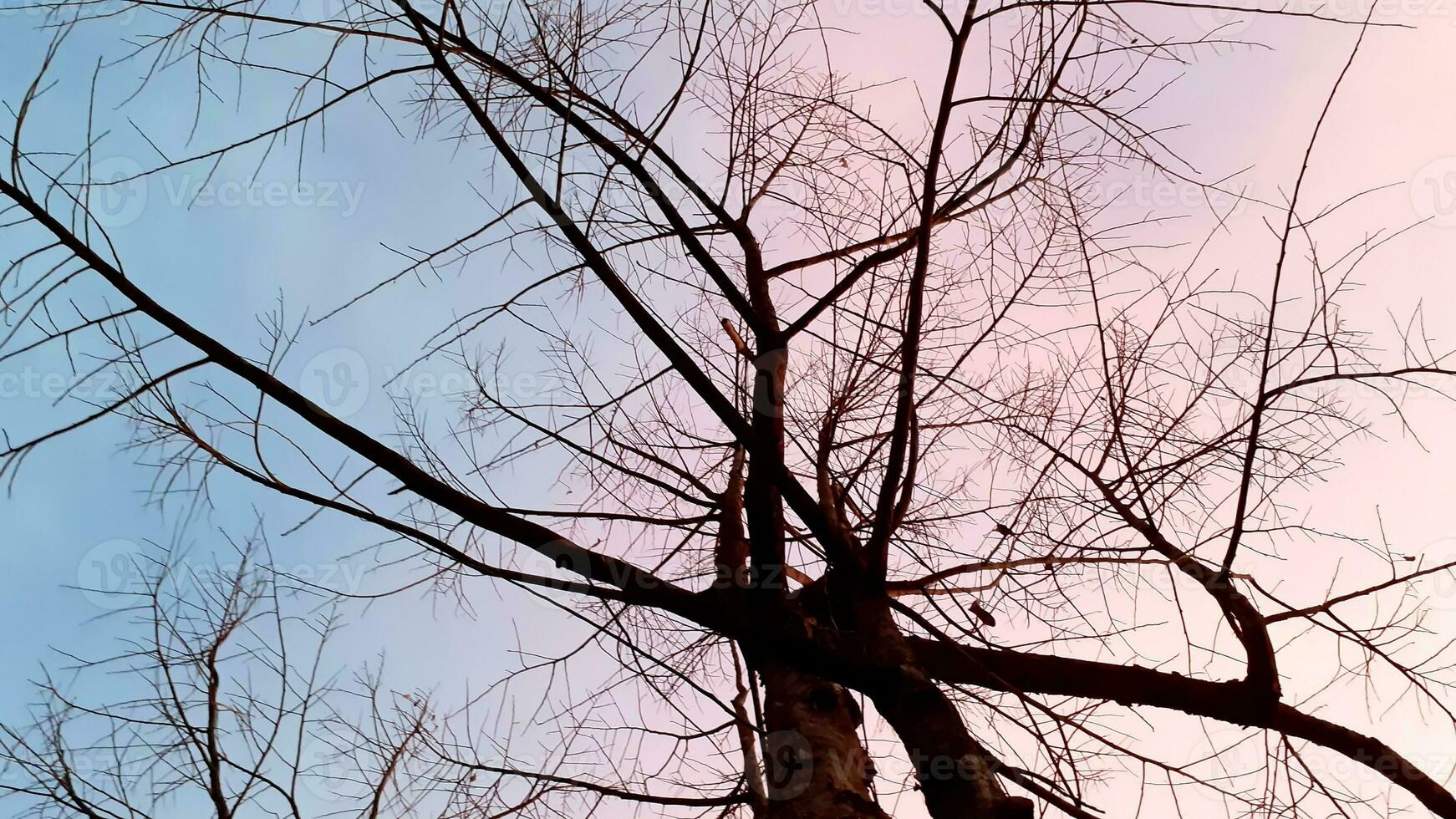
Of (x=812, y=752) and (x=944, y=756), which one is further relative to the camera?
(x=812, y=752)

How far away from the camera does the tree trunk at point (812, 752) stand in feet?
7.30

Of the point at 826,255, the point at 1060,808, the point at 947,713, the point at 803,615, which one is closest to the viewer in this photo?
the point at 947,713

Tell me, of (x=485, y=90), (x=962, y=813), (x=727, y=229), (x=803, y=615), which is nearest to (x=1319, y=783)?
(x=962, y=813)

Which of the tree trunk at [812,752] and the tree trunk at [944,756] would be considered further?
the tree trunk at [812,752]

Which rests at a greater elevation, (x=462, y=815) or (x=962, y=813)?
(x=462, y=815)

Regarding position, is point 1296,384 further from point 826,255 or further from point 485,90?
point 485,90

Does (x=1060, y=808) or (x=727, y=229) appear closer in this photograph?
(x=1060, y=808)

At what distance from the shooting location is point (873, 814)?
218cm

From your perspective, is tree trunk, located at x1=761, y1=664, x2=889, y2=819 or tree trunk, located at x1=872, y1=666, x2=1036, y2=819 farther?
tree trunk, located at x1=761, y1=664, x2=889, y2=819

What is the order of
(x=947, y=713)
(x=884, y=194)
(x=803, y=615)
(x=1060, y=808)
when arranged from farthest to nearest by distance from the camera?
(x=884, y=194), (x=803, y=615), (x=1060, y=808), (x=947, y=713)

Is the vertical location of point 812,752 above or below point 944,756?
above

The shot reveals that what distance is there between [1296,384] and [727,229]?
176cm

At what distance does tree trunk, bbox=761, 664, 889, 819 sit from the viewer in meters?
2.22

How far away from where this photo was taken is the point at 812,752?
2342 millimetres
